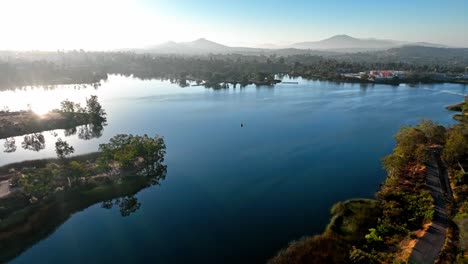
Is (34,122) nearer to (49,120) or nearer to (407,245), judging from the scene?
(49,120)

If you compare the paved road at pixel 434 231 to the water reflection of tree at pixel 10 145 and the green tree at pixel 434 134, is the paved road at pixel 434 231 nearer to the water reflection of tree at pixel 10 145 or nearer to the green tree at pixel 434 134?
the green tree at pixel 434 134

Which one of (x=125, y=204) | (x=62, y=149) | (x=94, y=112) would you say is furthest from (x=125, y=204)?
(x=94, y=112)

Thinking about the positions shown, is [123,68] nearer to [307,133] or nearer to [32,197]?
[307,133]

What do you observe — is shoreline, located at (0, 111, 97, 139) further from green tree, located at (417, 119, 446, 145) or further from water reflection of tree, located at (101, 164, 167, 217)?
green tree, located at (417, 119, 446, 145)

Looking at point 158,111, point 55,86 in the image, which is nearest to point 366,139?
point 158,111

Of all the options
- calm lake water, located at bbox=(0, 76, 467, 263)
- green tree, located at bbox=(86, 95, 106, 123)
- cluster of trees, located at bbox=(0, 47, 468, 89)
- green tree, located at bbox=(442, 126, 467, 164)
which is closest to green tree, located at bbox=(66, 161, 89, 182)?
calm lake water, located at bbox=(0, 76, 467, 263)

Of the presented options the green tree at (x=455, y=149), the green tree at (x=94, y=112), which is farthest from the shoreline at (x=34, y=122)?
the green tree at (x=455, y=149)
